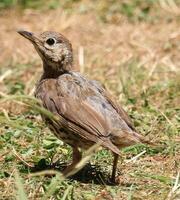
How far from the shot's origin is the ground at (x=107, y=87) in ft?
21.9

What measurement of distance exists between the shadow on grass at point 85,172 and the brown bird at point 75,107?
0.12m

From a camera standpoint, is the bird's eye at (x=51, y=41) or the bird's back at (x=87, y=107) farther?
the bird's eye at (x=51, y=41)

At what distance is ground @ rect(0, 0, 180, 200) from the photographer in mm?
6676

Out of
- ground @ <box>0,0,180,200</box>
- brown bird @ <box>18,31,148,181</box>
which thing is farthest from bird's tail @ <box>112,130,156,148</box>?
ground @ <box>0,0,180,200</box>

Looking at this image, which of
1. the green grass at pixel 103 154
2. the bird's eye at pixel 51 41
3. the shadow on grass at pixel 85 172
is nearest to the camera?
the green grass at pixel 103 154

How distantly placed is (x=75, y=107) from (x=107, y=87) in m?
3.09

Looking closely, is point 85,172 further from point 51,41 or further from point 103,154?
point 51,41

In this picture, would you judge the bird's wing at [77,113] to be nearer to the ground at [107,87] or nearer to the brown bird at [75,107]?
the brown bird at [75,107]

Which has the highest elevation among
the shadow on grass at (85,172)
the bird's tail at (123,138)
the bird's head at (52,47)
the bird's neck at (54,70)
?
the bird's head at (52,47)

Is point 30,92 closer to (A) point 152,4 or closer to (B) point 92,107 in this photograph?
(B) point 92,107

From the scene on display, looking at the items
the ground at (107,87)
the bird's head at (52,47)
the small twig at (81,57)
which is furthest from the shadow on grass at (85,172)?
the small twig at (81,57)

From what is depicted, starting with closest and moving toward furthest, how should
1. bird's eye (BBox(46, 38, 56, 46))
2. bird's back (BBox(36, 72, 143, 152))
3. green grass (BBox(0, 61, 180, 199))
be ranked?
green grass (BBox(0, 61, 180, 199))
bird's back (BBox(36, 72, 143, 152))
bird's eye (BBox(46, 38, 56, 46))

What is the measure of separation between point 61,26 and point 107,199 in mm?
5974

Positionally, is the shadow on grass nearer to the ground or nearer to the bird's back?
the ground
